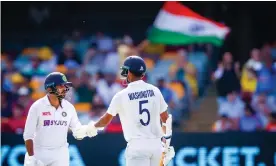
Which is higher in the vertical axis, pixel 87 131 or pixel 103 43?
pixel 103 43

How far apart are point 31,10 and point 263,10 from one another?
5613mm

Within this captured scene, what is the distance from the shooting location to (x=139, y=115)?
30.5 ft

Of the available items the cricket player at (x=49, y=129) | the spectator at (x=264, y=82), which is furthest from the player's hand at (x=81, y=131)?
the spectator at (x=264, y=82)

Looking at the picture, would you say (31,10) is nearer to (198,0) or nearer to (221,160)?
(198,0)

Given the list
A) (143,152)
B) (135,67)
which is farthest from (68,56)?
(143,152)

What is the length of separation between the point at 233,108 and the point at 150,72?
6.86ft

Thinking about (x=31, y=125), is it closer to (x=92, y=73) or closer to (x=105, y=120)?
(x=105, y=120)

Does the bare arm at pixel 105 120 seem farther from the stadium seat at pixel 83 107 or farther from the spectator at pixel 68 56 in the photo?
the spectator at pixel 68 56

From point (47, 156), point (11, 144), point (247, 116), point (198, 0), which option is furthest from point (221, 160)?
point (198, 0)

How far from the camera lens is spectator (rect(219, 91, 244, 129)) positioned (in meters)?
15.5

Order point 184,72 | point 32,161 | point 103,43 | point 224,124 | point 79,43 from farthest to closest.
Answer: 1. point 79,43
2. point 103,43
3. point 184,72
4. point 224,124
5. point 32,161

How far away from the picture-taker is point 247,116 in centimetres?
1542

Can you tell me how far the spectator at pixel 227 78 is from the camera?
16172 millimetres

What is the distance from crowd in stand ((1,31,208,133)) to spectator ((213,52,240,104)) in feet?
1.90
